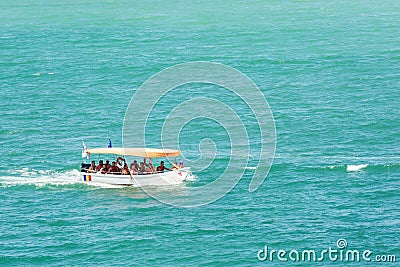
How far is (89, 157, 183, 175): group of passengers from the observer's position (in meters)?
122

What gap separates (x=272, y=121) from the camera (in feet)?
497

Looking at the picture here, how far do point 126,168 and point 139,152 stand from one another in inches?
124

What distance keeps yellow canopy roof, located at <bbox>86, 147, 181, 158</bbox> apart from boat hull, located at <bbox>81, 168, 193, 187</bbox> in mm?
3379

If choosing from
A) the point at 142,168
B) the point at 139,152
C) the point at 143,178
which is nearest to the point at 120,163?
the point at 139,152

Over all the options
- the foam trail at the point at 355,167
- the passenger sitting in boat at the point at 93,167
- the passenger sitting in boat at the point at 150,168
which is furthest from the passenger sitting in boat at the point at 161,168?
the foam trail at the point at 355,167

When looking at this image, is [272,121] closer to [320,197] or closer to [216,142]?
[216,142]

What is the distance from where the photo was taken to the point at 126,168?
402 ft

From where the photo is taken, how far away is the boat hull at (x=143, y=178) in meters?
121

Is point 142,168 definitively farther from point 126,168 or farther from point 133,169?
point 126,168

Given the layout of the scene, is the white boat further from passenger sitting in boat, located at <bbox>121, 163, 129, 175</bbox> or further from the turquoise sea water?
the turquoise sea water

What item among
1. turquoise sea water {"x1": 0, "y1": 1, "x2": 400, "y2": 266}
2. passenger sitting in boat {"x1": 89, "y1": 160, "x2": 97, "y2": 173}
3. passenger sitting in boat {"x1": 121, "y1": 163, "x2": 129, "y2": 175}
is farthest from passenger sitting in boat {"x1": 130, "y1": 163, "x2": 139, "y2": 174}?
passenger sitting in boat {"x1": 89, "y1": 160, "x2": 97, "y2": 173}

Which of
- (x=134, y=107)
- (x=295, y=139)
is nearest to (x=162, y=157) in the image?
(x=295, y=139)

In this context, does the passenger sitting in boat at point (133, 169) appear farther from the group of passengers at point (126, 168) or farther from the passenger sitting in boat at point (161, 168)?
the passenger sitting in boat at point (161, 168)

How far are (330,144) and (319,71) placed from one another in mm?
48792
